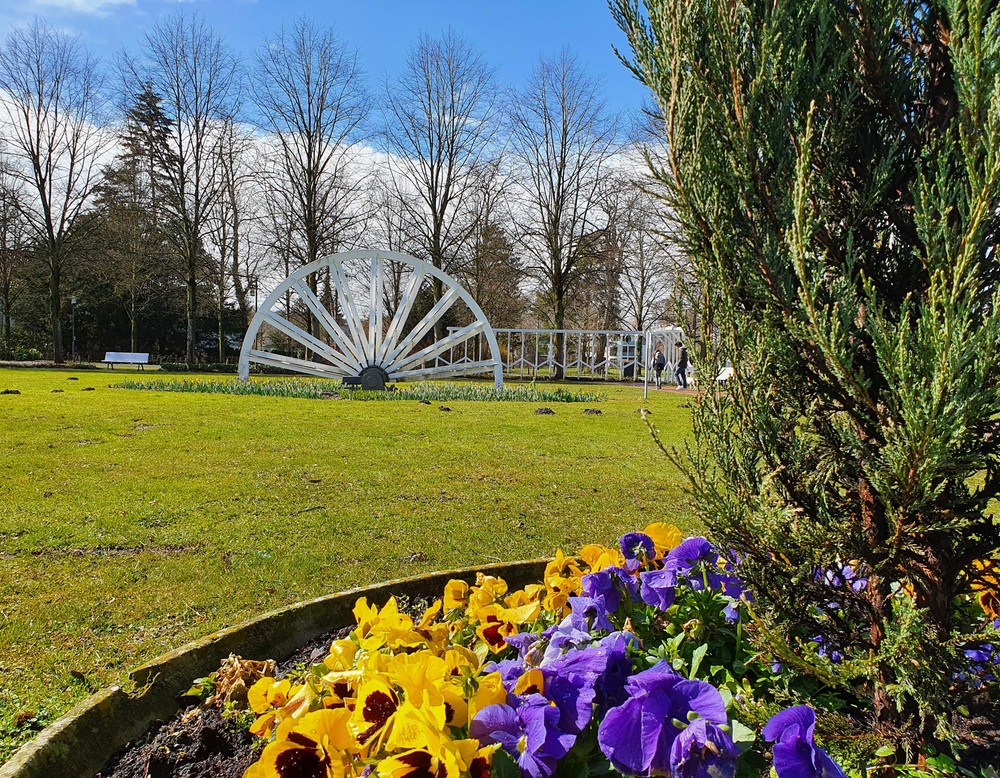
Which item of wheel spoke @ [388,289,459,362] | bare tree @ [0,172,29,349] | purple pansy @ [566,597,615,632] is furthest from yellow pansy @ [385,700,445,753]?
bare tree @ [0,172,29,349]

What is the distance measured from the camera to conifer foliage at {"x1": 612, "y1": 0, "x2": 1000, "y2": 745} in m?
1.18

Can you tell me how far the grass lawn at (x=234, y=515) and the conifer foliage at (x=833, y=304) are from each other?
0.25 m

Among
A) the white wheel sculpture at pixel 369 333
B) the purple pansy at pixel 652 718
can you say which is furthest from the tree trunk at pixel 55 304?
the purple pansy at pixel 652 718

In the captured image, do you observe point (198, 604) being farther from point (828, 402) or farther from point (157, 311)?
point (157, 311)

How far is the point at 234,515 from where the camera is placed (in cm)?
445

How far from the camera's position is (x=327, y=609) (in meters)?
1.87

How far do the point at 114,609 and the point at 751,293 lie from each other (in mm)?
2926

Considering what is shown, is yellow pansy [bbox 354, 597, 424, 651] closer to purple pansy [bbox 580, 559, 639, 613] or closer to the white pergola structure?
purple pansy [bbox 580, 559, 639, 613]

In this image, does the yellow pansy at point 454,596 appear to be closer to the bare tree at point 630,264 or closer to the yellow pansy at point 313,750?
the yellow pansy at point 313,750

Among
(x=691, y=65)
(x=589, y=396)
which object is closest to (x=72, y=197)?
(x=589, y=396)

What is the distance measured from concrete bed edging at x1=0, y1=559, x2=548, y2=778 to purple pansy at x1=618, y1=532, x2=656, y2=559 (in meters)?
0.57

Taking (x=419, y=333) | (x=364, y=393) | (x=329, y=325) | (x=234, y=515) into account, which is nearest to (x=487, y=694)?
(x=234, y=515)

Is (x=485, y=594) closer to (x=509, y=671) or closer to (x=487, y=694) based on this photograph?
(x=509, y=671)

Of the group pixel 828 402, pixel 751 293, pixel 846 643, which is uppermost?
pixel 751 293
